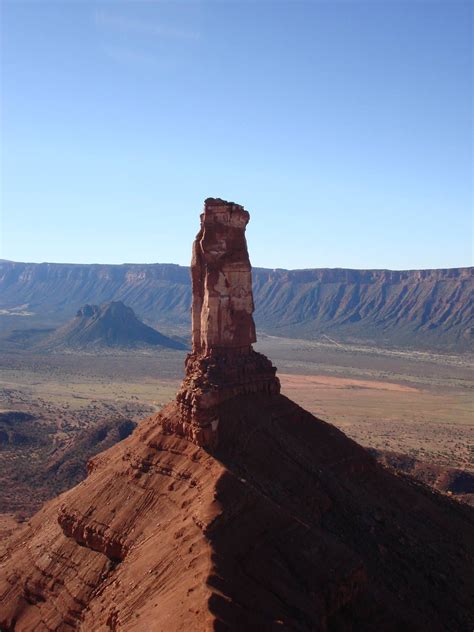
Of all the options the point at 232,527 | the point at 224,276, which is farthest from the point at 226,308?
the point at 232,527

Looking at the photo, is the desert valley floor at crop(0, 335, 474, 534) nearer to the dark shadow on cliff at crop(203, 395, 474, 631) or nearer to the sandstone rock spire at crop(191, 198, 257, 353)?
the sandstone rock spire at crop(191, 198, 257, 353)

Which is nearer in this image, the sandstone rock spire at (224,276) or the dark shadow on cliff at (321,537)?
the dark shadow on cliff at (321,537)

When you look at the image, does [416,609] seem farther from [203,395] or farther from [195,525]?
[203,395]

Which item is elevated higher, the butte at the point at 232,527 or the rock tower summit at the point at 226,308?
the rock tower summit at the point at 226,308

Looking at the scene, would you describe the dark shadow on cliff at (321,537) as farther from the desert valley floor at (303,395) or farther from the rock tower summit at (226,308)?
the desert valley floor at (303,395)

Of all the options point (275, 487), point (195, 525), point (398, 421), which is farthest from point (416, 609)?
point (398, 421)

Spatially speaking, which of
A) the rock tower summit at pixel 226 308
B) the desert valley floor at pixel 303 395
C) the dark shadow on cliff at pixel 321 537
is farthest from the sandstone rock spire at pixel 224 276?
the desert valley floor at pixel 303 395

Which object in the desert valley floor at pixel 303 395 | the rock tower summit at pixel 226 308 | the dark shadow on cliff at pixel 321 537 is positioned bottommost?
the desert valley floor at pixel 303 395

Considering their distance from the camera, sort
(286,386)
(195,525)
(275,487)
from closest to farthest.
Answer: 1. (195,525)
2. (275,487)
3. (286,386)
